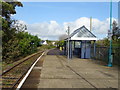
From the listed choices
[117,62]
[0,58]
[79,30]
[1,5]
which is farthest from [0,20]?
[117,62]

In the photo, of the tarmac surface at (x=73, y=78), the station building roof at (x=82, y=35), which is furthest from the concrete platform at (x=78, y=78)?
the station building roof at (x=82, y=35)

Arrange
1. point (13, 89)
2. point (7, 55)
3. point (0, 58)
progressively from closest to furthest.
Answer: point (13, 89), point (0, 58), point (7, 55)

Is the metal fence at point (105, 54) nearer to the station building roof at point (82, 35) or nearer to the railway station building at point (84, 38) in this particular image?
the railway station building at point (84, 38)

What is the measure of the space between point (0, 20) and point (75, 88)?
11.8m

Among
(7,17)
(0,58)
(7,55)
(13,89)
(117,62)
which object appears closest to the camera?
(13,89)

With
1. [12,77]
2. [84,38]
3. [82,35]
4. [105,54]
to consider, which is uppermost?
[82,35]

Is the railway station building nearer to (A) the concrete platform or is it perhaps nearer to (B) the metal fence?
(B) the metal fence

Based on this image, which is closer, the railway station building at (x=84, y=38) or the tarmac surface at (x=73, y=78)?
the tarmac surface at (x=73, y=78)

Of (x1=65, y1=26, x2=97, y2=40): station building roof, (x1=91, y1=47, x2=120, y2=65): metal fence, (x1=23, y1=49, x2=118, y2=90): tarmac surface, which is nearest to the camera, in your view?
(x1=23, y1=49, x2=118, y2=90): tarmac surface

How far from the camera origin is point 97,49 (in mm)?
22719

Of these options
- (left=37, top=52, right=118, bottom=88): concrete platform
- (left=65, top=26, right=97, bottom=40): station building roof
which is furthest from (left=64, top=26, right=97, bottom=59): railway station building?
(left=37, top=52, right=118, bottom=88): concrete platform

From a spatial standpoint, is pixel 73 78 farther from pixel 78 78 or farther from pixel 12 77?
pixel 12 77

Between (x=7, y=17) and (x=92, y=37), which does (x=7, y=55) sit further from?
(x=92, y=37)

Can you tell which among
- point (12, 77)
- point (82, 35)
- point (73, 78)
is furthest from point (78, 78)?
point (82, 35)
